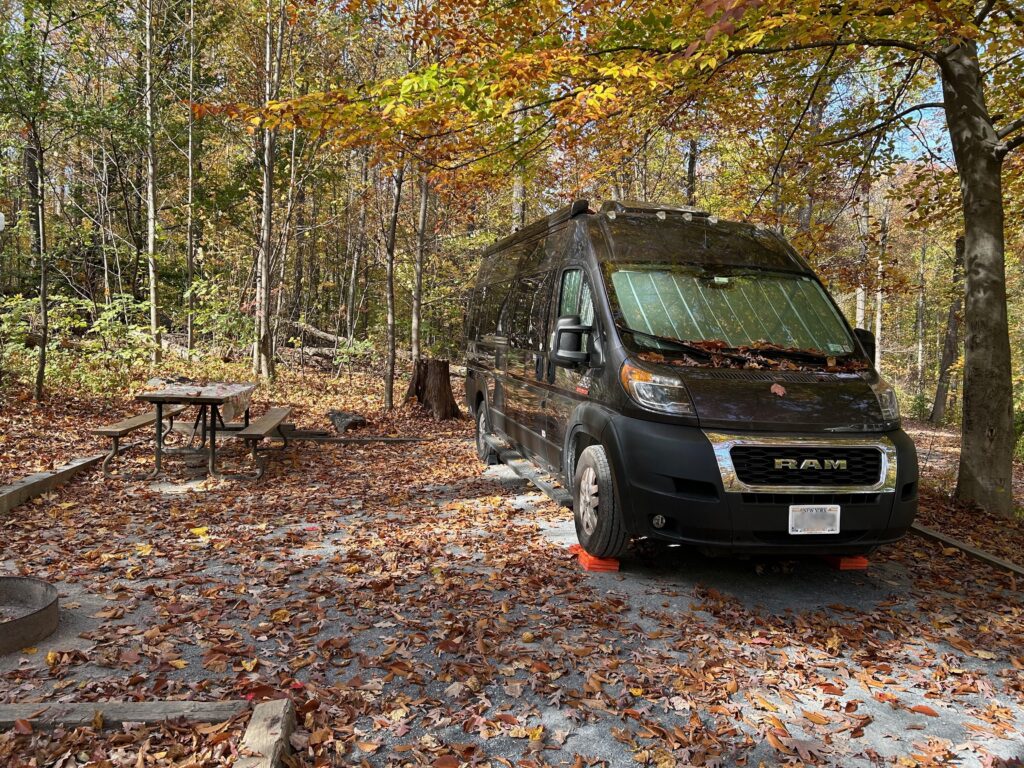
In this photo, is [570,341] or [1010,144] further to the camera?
[1010,144]

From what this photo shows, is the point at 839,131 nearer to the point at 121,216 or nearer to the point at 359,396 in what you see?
the point at 359,396

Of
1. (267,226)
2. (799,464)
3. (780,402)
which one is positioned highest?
(267,226)

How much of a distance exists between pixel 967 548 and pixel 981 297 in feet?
8.91

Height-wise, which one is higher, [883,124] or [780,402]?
[883,124]

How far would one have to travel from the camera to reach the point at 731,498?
407 cm

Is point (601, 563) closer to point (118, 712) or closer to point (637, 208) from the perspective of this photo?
point (637, 208)

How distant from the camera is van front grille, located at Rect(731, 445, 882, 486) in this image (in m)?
4.12

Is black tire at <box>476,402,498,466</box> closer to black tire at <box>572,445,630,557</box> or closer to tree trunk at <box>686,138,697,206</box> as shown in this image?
black tire at <box>572,445,630,557</box>

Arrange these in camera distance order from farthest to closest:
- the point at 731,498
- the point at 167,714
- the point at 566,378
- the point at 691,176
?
the point at 691,176 → the point at 566,378 → the point at 731,498 → the point at 167,714

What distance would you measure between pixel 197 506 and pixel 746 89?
863cm

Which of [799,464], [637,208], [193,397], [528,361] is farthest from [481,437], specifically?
[799,464]

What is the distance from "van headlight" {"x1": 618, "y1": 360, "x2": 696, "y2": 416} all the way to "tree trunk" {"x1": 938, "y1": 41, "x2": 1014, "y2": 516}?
4.37 m

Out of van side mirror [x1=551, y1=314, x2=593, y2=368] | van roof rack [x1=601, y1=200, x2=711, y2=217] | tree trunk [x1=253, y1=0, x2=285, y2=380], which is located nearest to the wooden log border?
van side mirror [x1=551, y1=314, x2=593, y2=368]

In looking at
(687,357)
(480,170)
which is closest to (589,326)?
(687,357)
